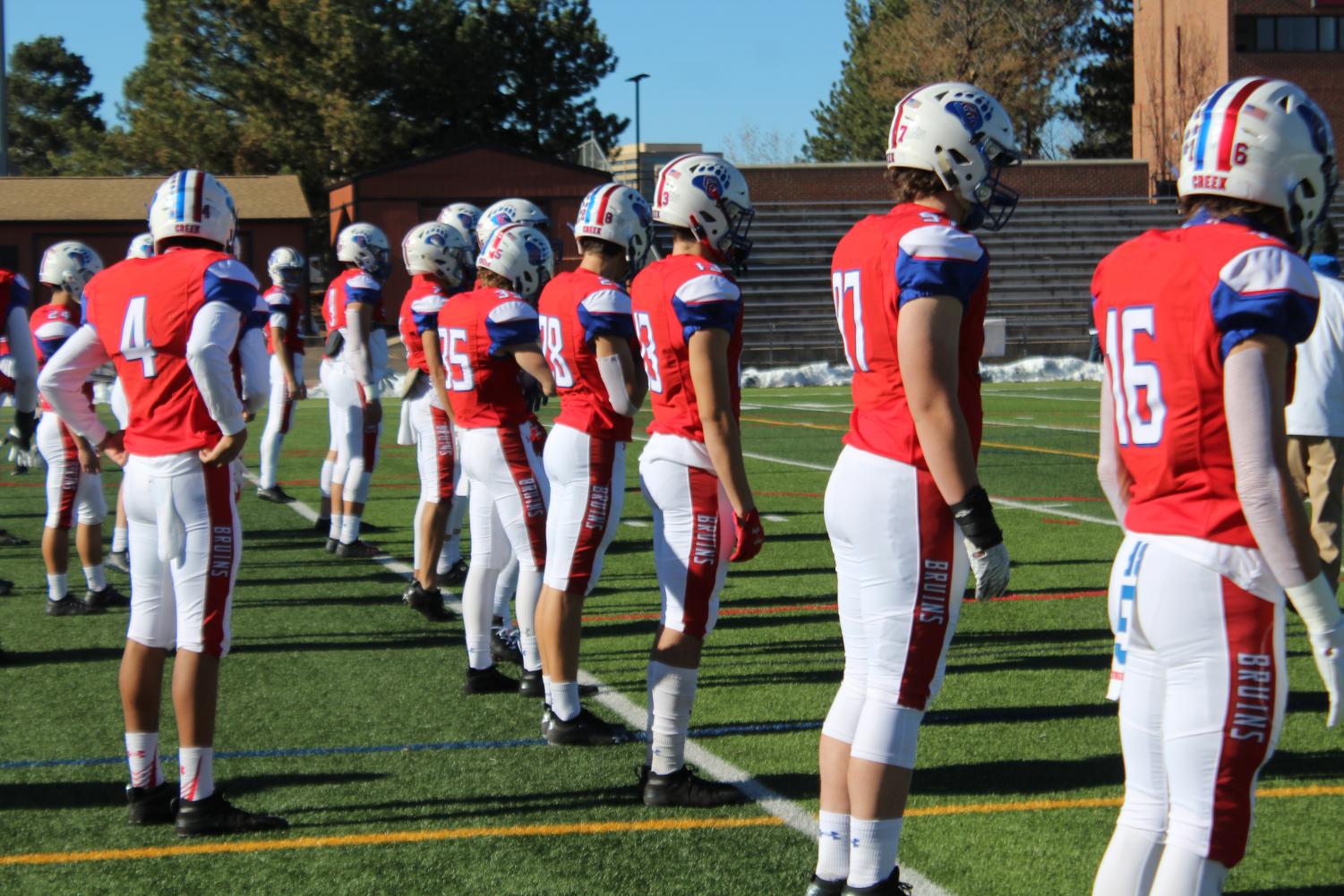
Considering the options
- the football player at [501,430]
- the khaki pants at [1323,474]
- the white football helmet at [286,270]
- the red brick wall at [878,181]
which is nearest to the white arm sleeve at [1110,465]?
the football player at [501,430]

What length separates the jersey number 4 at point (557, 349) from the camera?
214 inches

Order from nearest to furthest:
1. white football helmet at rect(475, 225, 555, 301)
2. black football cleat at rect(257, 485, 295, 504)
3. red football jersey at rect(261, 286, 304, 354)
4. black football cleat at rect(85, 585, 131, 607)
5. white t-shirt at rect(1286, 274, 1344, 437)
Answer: white football helmet at rect(475, 225, 555, 301) → white t-shirt at rect(1286, 274, 1344, 437) → black football cleat at rect(85, 585, 131, 607) → red football jersey at rect(261, 286, 304, 354) → black football cleat at rect(257, 485, 295, 504)

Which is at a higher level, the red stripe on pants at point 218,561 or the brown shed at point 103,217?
the brown shed at point 103,217

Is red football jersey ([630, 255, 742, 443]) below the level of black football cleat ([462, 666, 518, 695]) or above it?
above

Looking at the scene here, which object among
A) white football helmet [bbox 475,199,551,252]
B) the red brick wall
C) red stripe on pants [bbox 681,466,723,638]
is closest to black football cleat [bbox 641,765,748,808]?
red stripe on pants [bbox 681,466,723,638]

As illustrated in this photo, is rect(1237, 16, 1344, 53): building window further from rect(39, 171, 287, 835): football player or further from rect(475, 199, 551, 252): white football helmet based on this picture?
rect(39, 171, 287, 835): football player

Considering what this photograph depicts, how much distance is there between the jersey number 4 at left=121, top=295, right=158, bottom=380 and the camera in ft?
15.1

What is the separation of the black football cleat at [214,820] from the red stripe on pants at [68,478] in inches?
157

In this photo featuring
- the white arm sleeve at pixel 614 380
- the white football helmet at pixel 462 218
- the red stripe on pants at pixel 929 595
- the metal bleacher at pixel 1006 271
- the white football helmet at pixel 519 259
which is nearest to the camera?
the red stripe on pants at pixel 929 595

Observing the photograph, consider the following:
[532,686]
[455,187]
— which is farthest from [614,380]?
[455,187]

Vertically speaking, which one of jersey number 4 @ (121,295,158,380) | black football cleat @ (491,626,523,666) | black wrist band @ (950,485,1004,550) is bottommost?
black football cleat @ (491,626,523,666)

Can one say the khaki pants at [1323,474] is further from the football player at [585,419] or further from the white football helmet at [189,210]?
the white football helmet at [189,210]

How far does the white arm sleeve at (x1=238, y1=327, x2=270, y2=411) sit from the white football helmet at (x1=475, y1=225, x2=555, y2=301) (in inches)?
65.4

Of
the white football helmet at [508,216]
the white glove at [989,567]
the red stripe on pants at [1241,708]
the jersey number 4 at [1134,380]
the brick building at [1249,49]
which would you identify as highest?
the brick building at [1249,49]
